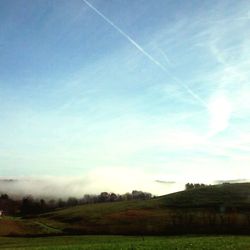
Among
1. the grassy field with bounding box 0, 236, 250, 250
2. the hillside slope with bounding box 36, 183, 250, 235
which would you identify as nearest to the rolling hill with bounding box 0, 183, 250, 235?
the hillside slope with bounding box 36, 183, 250, 235

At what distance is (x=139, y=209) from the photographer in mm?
139250

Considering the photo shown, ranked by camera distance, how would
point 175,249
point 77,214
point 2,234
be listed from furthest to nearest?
1. point 77,214
2. point 2,234
3. point 175,249

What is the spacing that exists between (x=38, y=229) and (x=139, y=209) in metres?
39.4

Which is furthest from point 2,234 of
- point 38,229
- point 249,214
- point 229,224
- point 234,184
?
point 234,184

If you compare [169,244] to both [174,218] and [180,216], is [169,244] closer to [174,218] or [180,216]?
[174,218]

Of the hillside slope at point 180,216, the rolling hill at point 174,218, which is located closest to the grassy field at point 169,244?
the rolling hill at point 174,218

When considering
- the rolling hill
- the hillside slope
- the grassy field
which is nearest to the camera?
the grassy field

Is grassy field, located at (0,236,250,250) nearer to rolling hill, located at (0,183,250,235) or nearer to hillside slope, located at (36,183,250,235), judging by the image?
rolling hill, located at (0,183,250,235)

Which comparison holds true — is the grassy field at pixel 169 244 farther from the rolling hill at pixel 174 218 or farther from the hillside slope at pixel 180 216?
the hillside slope at pixel 180 216

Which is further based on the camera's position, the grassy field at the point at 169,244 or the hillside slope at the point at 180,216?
the hillside slope at the point at 180,216

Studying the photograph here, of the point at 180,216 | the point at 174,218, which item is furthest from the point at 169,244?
the point at 180,216

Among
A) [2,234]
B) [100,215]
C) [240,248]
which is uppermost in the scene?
[100,215]

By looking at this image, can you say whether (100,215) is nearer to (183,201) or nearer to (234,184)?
(183,201)

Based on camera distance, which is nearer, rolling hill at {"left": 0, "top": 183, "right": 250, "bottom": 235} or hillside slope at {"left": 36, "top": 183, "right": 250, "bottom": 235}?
rolling hill at {"left": 0, "top": 183, "right": 250, "bottom": 235}
